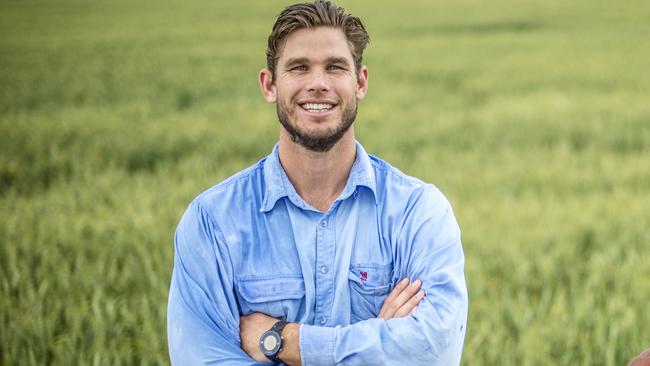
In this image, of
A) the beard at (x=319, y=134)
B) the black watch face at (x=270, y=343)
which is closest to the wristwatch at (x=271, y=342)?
the black watch face at (x=270, y=343)

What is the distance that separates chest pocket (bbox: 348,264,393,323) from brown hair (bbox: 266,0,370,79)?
0.53 metres

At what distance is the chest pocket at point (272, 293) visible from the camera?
2121 millimetres

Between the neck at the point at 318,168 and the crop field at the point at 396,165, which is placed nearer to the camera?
the neck at the point at 318,168

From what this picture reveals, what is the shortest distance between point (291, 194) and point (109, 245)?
10.5ft

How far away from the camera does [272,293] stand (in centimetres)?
212

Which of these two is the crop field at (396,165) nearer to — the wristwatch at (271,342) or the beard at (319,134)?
the wristwatch at (271,342)

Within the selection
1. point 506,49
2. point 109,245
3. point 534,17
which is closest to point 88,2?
point 534,17

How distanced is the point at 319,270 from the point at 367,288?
14cm

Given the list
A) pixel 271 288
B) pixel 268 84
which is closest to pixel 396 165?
pixel 268 84

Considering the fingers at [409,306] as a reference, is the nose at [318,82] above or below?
above

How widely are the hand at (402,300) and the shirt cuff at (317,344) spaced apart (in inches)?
6.3

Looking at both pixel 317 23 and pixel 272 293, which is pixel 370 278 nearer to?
pixel 272 293

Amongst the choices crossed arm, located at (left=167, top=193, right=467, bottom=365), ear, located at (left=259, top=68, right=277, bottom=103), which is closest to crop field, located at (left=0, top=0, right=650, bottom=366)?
crossed arm, located at (left=167, top=193, right=467, bottom=365)

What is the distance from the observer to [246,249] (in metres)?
2.15
